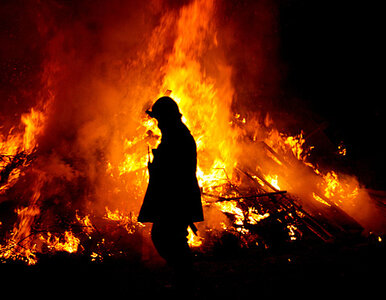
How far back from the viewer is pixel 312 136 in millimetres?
8023

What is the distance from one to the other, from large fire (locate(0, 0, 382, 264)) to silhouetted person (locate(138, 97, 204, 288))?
89.6 inches

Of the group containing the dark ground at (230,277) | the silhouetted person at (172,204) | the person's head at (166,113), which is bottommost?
the dark ground at (230,277)

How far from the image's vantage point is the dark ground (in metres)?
3.17

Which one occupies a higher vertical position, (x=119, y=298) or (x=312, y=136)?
(x=312, y=136)

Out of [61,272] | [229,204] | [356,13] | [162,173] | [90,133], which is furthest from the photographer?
[356,13]

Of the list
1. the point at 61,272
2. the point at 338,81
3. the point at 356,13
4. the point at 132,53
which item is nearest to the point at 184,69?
the point at 132,53

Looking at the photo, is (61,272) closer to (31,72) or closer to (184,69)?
(31,72)

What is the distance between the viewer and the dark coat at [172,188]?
287cm

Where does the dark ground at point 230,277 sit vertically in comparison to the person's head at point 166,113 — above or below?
below

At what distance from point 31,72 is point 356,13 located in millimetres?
9407

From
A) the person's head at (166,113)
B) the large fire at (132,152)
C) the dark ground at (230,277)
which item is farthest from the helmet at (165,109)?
the large fire at (132,152)

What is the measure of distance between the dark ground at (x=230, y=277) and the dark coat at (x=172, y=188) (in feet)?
3.12

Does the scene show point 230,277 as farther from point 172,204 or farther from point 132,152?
point 132,152

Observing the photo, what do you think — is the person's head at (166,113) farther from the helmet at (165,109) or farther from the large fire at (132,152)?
the large fire at (132,152)
